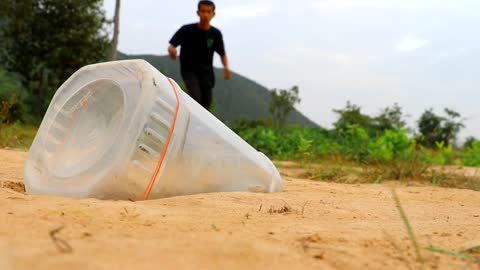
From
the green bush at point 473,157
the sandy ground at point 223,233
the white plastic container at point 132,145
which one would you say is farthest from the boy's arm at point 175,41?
the green bush at point 473,157

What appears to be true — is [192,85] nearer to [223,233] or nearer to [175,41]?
[175,41]

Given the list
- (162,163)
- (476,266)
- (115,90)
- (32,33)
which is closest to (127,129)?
(162,163)

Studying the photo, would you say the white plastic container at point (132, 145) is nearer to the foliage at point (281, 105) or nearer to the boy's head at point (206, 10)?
the boy's head at point (206, 10)

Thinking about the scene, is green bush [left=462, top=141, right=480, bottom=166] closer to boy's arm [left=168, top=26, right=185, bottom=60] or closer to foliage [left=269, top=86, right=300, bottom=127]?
boy's arm [left=168, top=26, right=185, bottom=60]

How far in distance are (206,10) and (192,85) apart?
0.70m

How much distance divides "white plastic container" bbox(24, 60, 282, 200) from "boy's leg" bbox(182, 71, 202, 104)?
2470 mm

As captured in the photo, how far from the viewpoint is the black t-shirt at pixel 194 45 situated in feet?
16.1

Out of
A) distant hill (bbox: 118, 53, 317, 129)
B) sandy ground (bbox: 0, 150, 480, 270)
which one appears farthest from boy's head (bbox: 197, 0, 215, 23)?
distant hill (bbox: 118, 53, 317, 129)

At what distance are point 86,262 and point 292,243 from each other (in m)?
0.48

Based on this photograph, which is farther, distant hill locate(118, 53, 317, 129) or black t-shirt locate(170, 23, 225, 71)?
distant hill locate(118, 53, 317, 129)

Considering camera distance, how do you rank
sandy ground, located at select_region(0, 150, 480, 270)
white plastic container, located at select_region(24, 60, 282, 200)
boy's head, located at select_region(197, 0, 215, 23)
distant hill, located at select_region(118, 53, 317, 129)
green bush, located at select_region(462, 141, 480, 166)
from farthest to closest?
distant hill, located at select_region(118, 53, 317, 129) < green bush, located at select_region(462, 141, 480, 166) < boy's head, located at select_region(197, 0, 215, 23) < white plastic container, located at select_region(24, 60, 282, 200) < sandy ground, located at select_region(0, 150, 480, 270)

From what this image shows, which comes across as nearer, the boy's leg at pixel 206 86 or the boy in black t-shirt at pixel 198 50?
the boy in black t-shirt at pixel 198 50

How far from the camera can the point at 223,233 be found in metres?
1.25

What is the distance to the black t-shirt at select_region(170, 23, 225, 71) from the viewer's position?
16.1ft
